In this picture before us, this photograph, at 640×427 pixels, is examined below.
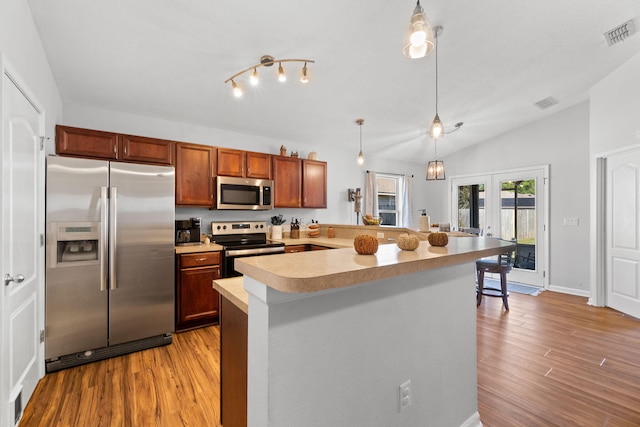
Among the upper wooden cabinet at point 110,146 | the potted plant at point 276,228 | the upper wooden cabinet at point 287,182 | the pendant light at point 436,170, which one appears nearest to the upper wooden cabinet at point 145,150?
the upper wooden cabinet at point 110,146

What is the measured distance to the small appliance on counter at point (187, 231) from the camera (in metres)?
3.42

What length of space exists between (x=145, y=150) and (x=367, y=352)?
3152 mm

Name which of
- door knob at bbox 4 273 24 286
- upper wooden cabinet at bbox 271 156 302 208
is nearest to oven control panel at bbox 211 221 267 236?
upper wooden cabinet at bbox 271 156 302 208

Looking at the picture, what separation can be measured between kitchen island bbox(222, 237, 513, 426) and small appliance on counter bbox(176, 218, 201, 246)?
2.65m

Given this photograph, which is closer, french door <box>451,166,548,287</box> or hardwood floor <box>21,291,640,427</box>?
hardwood floor <box>21,291,640,427</box>

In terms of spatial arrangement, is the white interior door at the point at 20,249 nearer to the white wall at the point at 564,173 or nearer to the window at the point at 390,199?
the window at the point at 390,199

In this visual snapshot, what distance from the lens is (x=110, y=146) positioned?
2.98 metres

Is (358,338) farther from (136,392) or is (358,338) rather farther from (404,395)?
(136,392)

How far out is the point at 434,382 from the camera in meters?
1.49

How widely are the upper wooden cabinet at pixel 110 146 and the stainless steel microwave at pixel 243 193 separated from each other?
2.16ft

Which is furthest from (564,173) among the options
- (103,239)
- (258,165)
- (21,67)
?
(21,67)

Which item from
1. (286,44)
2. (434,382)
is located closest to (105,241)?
(286,44)

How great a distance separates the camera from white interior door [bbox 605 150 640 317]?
3500 millimetres

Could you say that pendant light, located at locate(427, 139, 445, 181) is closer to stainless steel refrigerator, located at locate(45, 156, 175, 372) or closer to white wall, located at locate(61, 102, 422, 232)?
white wall, located at locate(61, 102, 422, 232)
